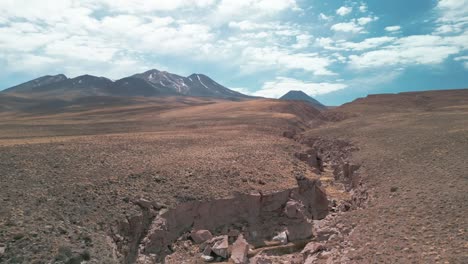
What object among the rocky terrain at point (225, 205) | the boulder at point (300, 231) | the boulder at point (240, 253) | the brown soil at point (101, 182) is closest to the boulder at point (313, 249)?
the rocky terrain at point (225, 205)

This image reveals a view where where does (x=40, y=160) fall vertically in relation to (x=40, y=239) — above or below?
above

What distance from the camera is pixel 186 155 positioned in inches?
1453

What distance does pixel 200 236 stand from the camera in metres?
23.8

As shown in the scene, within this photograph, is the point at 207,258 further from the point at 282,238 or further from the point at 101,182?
the point at 101,182

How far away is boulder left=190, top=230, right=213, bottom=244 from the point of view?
23.7m

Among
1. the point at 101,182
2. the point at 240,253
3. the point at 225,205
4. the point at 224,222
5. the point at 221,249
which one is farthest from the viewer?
the point at 225,205

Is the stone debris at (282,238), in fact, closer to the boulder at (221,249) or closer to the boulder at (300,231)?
the boulder at (300,231)

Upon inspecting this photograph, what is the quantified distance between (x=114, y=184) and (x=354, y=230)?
15.2 meters

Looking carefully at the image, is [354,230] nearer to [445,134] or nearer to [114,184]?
[114,184]

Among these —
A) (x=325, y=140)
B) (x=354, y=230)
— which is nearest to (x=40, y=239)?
(x=354, y=230)

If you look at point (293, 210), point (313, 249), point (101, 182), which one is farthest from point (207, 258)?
point (101, 182)

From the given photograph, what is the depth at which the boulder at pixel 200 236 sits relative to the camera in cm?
2369

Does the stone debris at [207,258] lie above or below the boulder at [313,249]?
below

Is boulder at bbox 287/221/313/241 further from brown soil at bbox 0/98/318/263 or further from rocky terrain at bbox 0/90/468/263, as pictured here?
brown soil at bbox 0/98/318/263
